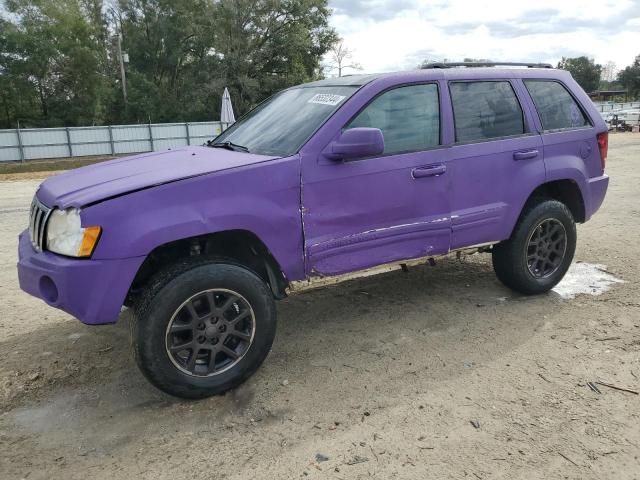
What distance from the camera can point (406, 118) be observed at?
385cm

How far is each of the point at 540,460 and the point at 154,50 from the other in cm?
5788

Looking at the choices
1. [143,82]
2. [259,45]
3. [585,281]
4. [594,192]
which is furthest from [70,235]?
[143,82]

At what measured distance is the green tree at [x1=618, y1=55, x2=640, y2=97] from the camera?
239 ft

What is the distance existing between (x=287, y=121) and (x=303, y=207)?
83cm

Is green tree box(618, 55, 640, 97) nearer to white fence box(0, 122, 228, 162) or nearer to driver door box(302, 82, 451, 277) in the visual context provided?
white fence box(0, 122, 228, 162)

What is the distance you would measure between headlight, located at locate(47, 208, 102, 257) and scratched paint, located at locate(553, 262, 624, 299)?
3846 millimetres

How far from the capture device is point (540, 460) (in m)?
2.62

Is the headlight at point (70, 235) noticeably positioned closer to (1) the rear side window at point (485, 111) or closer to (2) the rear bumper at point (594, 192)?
(1) the rear side window at point (485, 111)

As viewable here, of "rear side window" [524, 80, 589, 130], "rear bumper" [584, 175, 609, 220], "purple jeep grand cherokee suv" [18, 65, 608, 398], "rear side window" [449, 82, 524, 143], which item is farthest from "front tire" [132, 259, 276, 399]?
"rear bumper" [584, 175, 609, 220]

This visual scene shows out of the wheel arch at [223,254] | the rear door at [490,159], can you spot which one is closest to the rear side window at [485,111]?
the rear door at [490,159]

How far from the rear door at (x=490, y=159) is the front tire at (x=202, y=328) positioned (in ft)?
5.47

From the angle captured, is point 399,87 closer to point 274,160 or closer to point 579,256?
point 274,160

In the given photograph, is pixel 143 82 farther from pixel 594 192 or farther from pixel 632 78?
pixel 632 78

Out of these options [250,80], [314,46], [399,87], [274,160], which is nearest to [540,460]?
[274,160]
